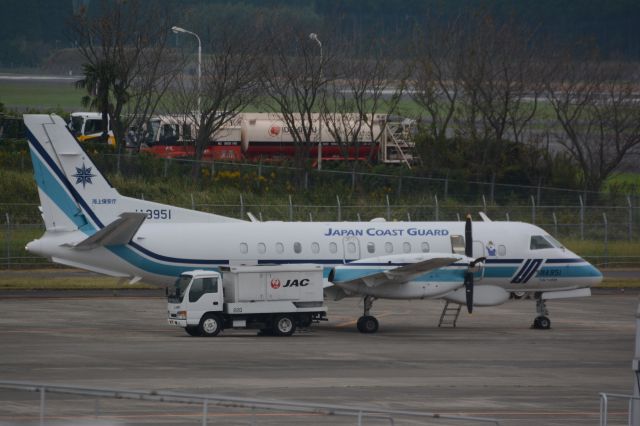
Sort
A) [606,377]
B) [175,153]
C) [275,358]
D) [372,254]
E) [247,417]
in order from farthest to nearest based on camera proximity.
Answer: [175,153], [372,254], [275,358], [606,377], [247,417]

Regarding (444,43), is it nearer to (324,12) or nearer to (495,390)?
(495,390)

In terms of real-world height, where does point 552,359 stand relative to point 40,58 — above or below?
below

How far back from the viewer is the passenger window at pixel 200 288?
3019 centimetres

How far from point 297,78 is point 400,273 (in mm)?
35966

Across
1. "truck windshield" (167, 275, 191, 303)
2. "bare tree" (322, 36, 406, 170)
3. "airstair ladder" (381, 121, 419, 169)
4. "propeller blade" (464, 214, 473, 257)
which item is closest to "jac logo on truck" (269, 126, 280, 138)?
"bare tree" (322, 36, 406, 170)

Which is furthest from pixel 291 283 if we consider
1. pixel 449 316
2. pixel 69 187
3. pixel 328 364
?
pixel 449 316

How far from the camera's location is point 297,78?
66.9 metres

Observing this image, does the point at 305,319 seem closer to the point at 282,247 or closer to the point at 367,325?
the point at 367,325

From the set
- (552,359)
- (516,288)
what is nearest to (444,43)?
(516,288)

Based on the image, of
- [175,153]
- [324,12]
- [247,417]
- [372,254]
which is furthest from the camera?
[324,12]

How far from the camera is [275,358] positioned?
87.0 feet

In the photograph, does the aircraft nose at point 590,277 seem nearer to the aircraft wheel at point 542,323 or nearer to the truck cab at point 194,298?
the aircraft wheel at point 542,323

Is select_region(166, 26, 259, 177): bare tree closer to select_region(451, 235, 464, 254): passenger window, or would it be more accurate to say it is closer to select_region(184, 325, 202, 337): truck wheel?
select_region(451, 235, 464, 254): passenger window

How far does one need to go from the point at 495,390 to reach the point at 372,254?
11.8 meters
